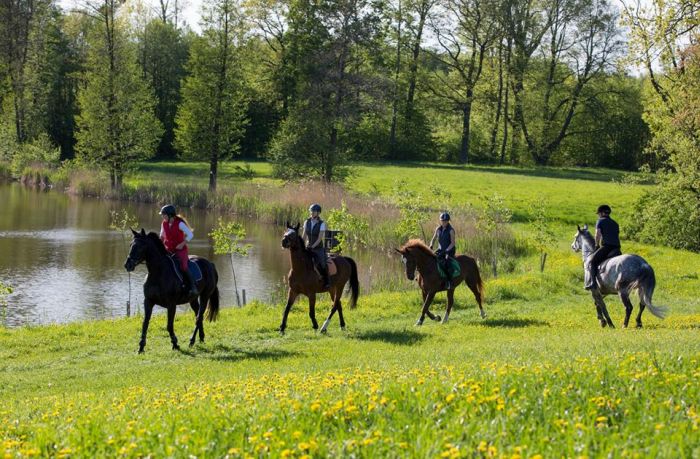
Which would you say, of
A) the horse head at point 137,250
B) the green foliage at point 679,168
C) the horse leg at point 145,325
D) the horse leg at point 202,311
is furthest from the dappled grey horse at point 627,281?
the green foliage at point 679,168

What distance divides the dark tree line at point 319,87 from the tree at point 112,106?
0.10m

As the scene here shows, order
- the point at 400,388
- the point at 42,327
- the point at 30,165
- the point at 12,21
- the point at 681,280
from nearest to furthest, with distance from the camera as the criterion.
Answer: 1. the point at 400,388
2. the point at 42,327
3. the point at 681,280
4. the point at 30,165
5. the point at 12,21

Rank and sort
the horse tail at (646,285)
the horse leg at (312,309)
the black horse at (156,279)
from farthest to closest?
the horse leg at (312,309) < the horse tail at (646,285) < the black horse at (156,279)

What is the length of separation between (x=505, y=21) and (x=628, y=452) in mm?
67437

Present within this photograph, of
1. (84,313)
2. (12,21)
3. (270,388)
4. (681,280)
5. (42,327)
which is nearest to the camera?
(270,388)

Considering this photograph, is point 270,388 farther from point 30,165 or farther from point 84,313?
point 30,165

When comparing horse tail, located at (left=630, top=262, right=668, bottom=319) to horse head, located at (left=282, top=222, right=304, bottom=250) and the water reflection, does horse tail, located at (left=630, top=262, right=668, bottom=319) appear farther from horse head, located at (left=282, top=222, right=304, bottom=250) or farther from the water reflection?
the water reflection

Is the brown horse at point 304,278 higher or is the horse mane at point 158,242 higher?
the horse mane at point 158,242

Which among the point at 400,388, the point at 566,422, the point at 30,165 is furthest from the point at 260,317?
the point at 30,165

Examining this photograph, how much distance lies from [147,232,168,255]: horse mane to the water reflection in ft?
19.3

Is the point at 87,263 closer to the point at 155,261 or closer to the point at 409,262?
the point at 155,261

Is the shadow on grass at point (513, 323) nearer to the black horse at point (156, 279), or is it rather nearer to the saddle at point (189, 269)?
the saddle at point (189, 269)

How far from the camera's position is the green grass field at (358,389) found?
633 cm

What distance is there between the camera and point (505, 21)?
68875 millimetres
